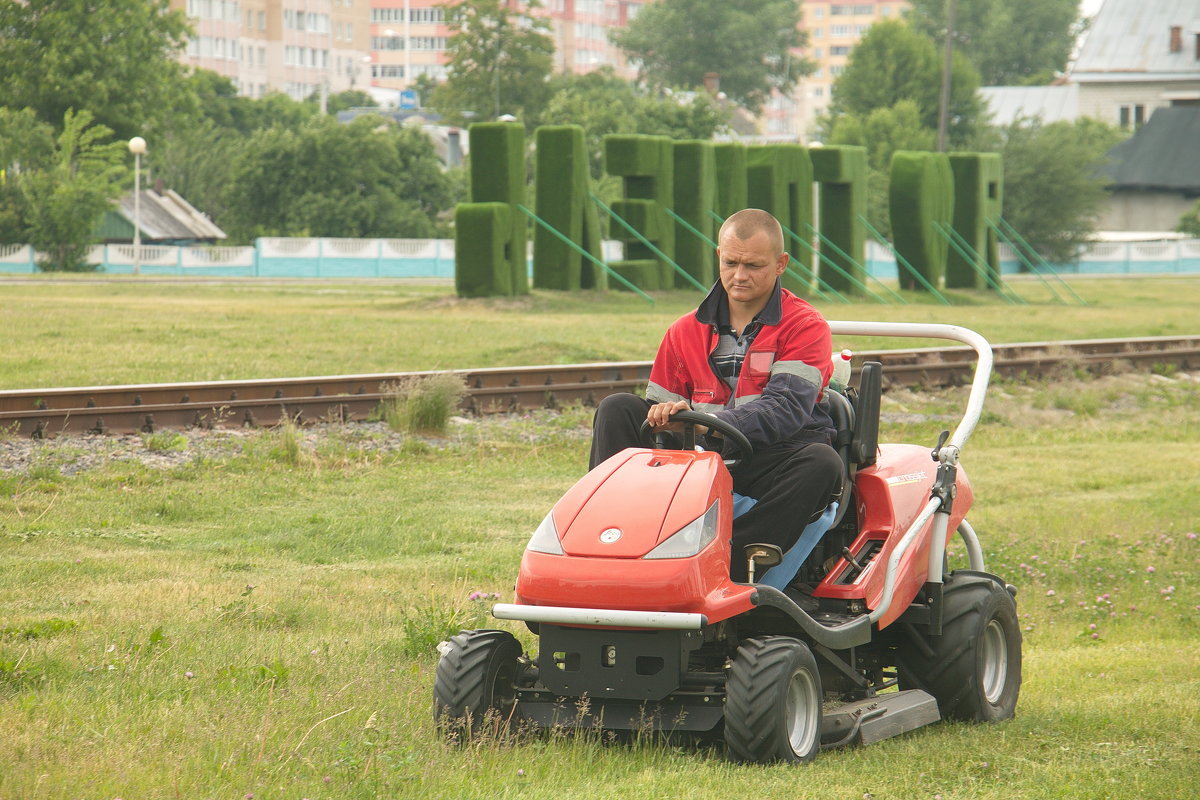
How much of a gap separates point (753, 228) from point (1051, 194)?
66769 mm

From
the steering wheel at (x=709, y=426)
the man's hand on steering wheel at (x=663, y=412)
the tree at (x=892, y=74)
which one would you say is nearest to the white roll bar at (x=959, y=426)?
the steering wheel at (x=709, y=426)

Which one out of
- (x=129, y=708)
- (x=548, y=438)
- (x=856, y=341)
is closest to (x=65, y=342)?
(x=548, y=438)

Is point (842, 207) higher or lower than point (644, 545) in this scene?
higher

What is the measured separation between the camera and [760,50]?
12950cm

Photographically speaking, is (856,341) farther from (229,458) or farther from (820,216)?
(229,458)

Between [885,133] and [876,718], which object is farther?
[885,133]

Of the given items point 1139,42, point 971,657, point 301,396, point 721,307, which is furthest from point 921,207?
point 1139,42

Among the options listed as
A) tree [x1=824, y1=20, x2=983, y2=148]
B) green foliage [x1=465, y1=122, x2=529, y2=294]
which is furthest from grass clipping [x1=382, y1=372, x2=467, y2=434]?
tree [x1=824, y1=20, x2=983, y2=148]

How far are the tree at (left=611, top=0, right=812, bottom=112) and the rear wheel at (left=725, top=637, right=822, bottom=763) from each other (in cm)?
12442

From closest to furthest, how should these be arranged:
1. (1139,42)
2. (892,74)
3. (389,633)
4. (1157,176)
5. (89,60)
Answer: (389,633) < (89,60) < (1157,176) < (892,74) < (1139,42)

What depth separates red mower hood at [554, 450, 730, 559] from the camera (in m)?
5.14

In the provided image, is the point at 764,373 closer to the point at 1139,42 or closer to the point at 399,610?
the point at 399,610

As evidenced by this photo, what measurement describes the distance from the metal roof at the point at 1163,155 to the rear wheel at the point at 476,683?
79.3m

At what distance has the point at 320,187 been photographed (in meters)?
66.1
